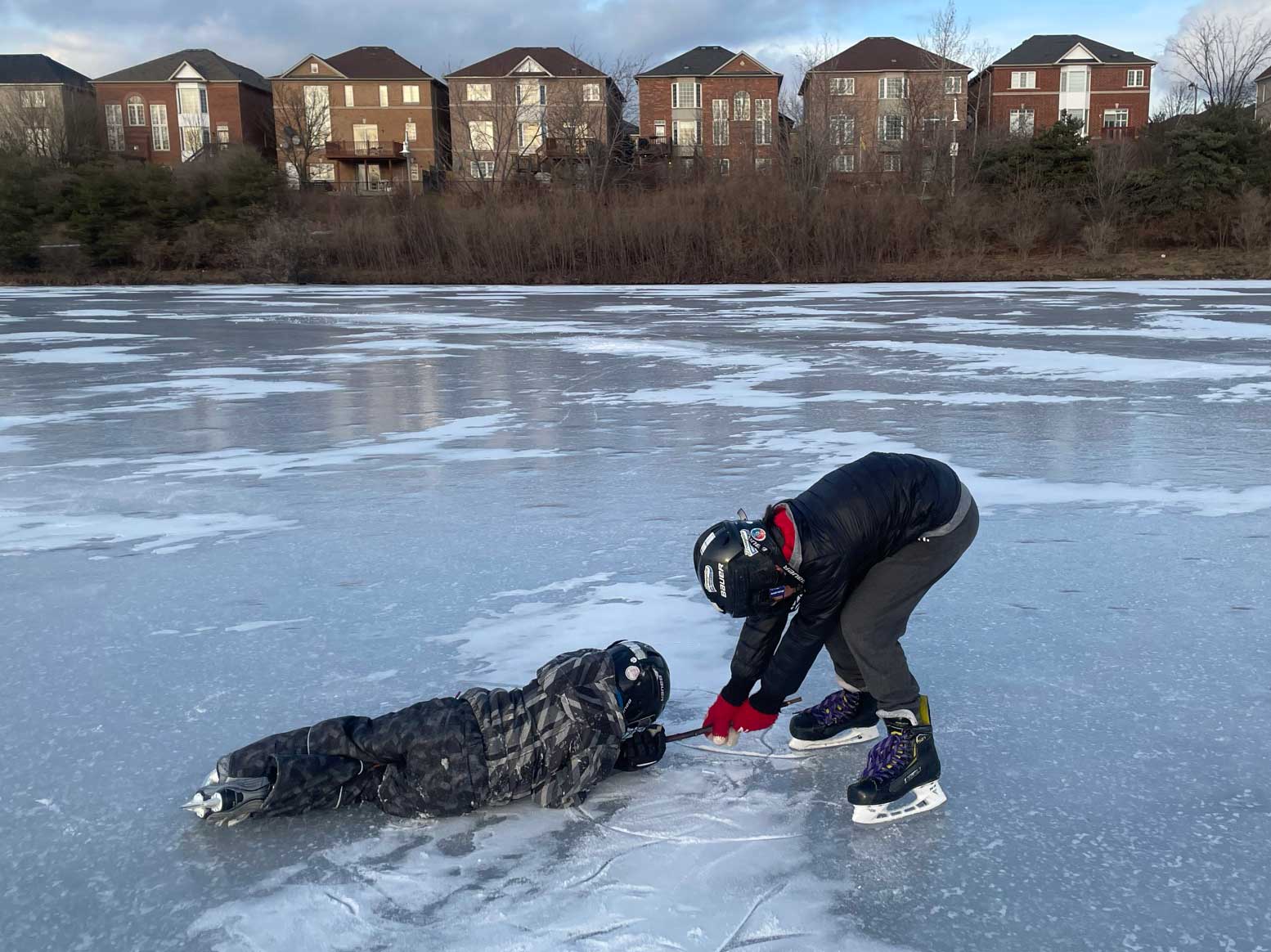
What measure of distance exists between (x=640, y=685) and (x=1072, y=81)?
63.7 m

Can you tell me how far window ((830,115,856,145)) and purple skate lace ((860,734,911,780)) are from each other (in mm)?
36779

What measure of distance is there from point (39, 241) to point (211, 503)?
3239 centimetres

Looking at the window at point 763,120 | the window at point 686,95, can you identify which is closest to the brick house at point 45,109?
the window at point 686,95

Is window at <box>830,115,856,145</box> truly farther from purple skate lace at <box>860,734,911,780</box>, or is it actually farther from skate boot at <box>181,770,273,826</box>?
skate boot at <box>181,770,273,826</box>

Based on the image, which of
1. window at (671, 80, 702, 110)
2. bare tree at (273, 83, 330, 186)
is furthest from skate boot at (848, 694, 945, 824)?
window at (671, 80, 702, 110)

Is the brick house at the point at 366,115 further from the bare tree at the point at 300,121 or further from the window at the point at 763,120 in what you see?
the window at the point at 763,120

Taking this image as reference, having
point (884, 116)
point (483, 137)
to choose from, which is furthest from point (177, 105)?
point (884, 116)

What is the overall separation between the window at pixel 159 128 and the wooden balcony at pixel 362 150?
1031cm

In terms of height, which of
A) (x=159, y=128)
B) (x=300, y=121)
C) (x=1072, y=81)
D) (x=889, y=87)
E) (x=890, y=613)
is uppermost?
(x=1072, y=81)

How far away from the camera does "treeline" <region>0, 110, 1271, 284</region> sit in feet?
97.9

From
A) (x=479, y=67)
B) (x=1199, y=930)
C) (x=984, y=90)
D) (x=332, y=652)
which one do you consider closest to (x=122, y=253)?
(x=479, y=67)

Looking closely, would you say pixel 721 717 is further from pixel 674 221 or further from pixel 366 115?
pixel 366 115

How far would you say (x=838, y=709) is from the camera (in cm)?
286

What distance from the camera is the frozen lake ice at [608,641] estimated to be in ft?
6.98
